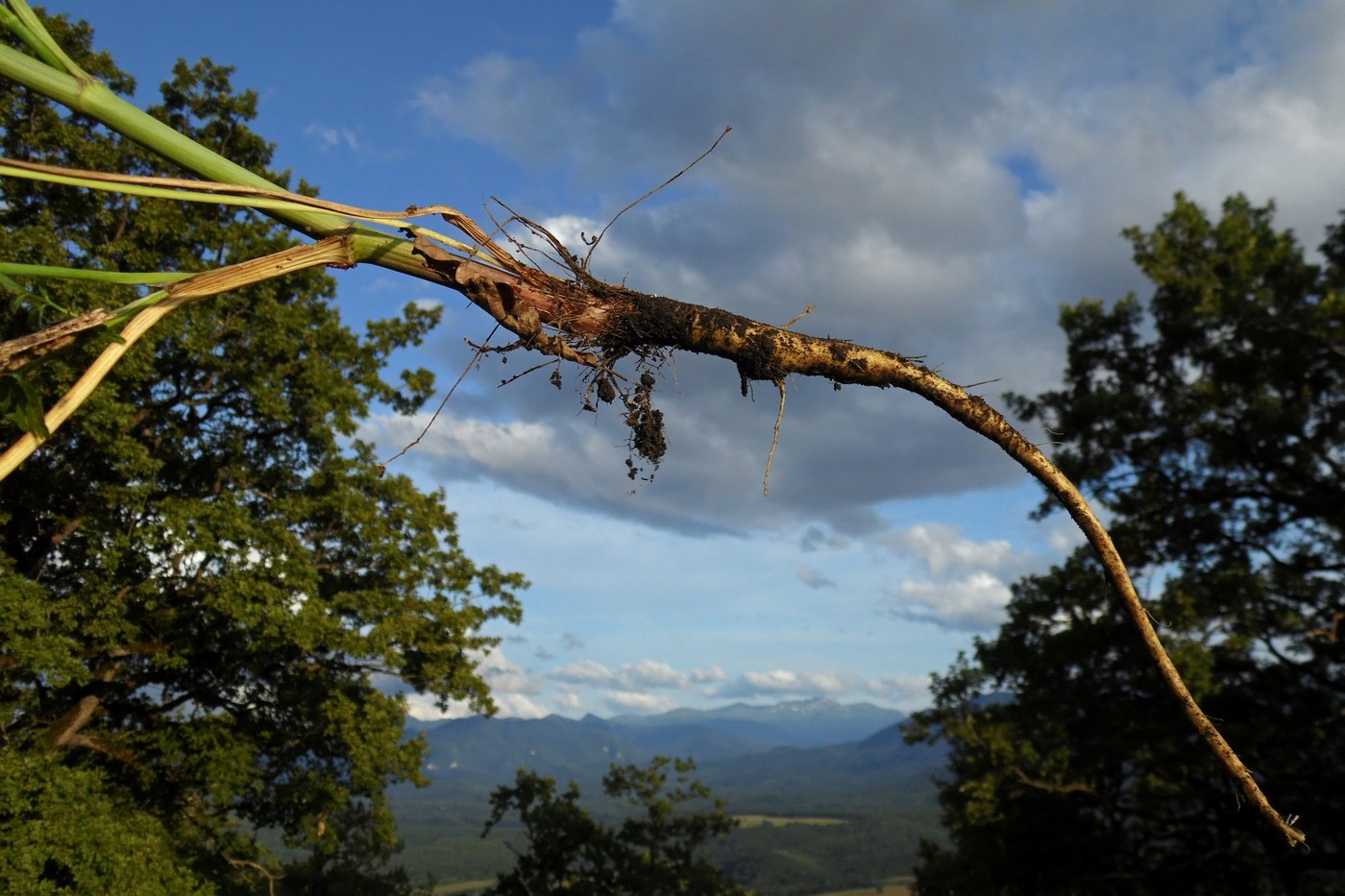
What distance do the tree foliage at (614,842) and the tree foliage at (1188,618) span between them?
14.4 metres

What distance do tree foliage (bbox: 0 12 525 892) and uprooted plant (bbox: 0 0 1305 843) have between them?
10.3 meters

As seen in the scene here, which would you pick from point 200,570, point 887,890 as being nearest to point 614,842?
point 200,570

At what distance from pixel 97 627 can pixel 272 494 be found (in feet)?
11.6

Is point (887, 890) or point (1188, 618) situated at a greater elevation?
point (1188, 618)

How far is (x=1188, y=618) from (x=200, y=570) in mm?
15547

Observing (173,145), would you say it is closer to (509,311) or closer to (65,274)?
(65,274)

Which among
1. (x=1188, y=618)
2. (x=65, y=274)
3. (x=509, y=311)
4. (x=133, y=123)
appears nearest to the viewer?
(x=65, y=274)

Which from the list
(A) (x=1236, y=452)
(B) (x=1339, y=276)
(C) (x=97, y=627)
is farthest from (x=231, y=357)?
(B) (x=1339, y=276)

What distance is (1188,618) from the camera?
13.4 metres

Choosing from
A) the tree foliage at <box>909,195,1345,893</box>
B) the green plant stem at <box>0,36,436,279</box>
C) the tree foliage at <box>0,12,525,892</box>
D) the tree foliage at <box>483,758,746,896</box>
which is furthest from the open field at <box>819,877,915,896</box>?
the green plant stem at <box>0,36,436,279</box>

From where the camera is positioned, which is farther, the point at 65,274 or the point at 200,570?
the point at 200,570

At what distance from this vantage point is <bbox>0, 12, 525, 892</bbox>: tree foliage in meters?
11.5

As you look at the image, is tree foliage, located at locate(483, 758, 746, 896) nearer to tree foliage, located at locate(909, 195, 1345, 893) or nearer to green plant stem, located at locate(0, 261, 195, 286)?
tree foliage, located at locate(909, 195, 1345, 893)

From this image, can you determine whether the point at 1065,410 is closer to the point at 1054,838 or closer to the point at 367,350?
the point at 1054,838
